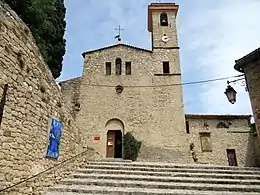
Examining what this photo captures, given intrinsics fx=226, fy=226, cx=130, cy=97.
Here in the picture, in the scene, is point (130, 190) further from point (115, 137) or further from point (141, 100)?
point (141, 100)

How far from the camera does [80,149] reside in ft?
24.4

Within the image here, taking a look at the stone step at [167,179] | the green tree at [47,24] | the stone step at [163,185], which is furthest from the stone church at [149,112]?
the stone step at [163,185]

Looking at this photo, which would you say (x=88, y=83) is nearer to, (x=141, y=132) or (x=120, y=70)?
(x=120, y=70)

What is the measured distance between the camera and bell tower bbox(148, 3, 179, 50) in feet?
57.0

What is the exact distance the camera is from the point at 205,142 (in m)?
15.8

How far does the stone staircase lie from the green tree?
604cm

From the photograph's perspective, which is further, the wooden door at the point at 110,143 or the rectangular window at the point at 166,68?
the rectangular window at the point at 166,68

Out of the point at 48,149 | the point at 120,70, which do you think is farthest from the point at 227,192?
the point at 120,70

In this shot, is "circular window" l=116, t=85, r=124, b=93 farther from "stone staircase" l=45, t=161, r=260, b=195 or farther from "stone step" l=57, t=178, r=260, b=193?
"stone step" l=57, t=178, r=260, b=193

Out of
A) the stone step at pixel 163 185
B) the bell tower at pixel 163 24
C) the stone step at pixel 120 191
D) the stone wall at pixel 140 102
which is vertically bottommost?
the stone step at pixel 120 191

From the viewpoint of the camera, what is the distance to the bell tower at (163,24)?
17375 mm

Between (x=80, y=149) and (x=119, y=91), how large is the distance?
845 cm

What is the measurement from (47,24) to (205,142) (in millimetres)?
12372

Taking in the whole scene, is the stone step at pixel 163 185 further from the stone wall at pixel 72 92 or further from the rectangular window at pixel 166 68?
the rectangular window at pixel 166 68
